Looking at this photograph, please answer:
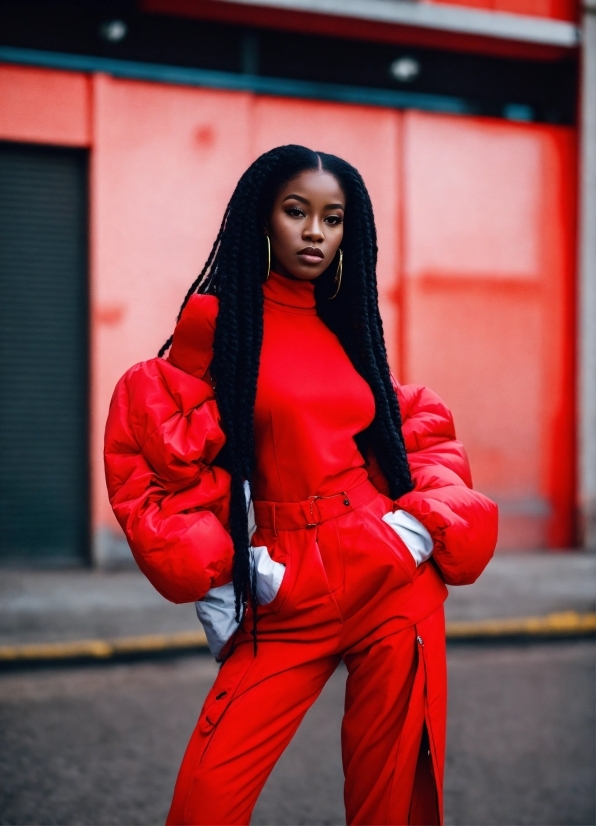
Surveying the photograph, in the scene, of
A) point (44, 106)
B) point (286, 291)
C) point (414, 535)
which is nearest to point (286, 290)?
point (286, 291)

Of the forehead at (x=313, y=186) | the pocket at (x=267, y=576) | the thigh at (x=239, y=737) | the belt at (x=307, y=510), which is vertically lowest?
the thigh at (x=239, y=737)

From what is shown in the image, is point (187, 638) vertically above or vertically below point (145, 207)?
below

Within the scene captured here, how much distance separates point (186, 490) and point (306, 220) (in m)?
0.71

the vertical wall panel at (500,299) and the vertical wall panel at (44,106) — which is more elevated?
the vertical wall panel at (44,106)

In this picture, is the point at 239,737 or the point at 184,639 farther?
the point at 184,639

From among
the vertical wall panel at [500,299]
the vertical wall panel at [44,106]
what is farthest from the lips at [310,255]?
the vertical wall panel at [500,299]

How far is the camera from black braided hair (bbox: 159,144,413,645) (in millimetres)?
2092

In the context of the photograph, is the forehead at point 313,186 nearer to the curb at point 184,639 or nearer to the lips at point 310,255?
the lips at point 310,255

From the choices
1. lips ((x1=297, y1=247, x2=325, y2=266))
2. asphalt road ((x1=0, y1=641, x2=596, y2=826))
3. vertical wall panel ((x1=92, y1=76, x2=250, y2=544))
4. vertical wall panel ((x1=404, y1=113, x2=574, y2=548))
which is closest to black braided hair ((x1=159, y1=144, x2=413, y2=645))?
lips ((x1=297, y1=247, x2=325, y2=266))

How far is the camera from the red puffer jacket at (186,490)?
6.50 feet

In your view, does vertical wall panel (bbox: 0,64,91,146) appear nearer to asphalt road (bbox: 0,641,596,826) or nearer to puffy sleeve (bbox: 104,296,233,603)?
asphalt road (bbox: 0,641,596,826)

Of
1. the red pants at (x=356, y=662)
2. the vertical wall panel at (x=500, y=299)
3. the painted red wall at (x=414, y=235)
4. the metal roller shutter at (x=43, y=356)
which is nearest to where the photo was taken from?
the red pants at (x=356, y=662)

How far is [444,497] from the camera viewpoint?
2.19 metres

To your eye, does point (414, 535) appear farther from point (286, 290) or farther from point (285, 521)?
point (286, 290)
